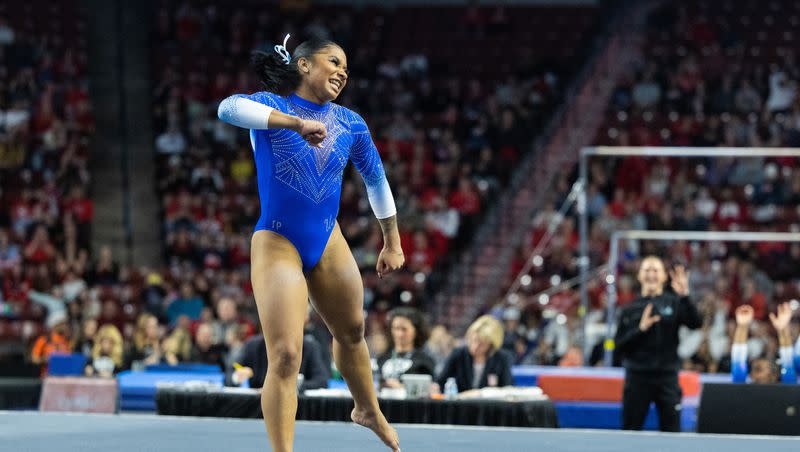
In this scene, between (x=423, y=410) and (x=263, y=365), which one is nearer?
(x=423, y=410)

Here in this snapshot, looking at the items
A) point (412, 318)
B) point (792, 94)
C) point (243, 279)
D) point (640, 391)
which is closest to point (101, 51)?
point (243, 279)

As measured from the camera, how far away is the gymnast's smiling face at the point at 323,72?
15.0ft

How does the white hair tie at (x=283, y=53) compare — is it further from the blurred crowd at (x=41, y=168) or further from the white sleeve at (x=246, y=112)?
the blurred crowd at (x=41, y=168)

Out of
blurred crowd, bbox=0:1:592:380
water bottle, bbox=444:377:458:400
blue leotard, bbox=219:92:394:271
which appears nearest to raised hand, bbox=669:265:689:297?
water bottle, bbox=444:377:458:400

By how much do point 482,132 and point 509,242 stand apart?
6.62ft

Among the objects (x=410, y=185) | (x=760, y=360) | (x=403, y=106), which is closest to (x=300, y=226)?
(x=760, y=360)

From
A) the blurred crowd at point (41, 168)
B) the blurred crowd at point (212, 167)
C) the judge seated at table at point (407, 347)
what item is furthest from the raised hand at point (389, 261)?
the blurred crowd at point (41, 168)

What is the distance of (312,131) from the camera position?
4.12 meters

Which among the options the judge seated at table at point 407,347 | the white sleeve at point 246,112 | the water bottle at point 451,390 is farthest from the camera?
the judge seated at table at point 407,347

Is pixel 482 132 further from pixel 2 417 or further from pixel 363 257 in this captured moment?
pixel 2 417

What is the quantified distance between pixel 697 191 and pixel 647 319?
7087 mm

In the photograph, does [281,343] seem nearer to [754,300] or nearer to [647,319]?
[647,319]

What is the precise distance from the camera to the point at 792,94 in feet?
52.1

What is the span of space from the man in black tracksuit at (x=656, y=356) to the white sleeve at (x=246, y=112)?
396 cm
